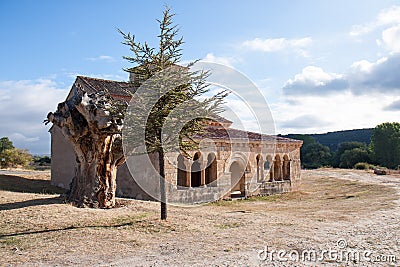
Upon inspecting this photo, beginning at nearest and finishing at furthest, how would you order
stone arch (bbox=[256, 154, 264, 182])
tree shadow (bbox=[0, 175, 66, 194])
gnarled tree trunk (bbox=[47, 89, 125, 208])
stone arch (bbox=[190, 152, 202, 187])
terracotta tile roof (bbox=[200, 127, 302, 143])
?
gnarled tree trunk (bbox=[47, 89, 125, 208]) < tree shadow (bbox=[0, 175, 66, 194]) < stone arch (bbox=[190, 152, 202, 187]) < terracotta tile roof (bbox=[200, 127, 302, 143]) < stone arch (bbox=[256, 154, 264, 182])

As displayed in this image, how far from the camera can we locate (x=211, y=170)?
17125mm

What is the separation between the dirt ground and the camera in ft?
21.2

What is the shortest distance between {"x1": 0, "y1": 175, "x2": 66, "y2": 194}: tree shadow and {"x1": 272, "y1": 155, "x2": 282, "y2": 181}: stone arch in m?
11.8

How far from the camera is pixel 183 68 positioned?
9398 millimetres

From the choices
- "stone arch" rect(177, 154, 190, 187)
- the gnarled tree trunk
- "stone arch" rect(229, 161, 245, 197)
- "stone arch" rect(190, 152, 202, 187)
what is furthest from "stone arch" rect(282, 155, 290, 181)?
the gnarled tree trunk

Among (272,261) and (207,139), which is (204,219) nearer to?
(272,261)

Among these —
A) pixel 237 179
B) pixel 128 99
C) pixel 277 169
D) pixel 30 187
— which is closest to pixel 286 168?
pixel 277 169

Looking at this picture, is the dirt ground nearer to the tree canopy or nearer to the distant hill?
the tree canopy

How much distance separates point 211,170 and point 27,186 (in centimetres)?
932

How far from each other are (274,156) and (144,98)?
12786 mm

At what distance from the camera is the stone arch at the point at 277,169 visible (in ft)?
68.6

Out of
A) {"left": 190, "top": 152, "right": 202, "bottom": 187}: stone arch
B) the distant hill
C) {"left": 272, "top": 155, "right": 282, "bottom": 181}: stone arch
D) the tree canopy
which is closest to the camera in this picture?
{"left": 190, "top": 152, "right": 202, "bottom": 187}: stone arch

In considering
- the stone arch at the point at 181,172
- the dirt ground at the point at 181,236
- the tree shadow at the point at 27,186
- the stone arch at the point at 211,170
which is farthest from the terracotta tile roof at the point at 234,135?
the tree shadow at the point at 27,186

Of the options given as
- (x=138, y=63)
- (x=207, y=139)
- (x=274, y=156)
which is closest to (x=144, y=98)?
(x=138, y=63)
